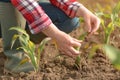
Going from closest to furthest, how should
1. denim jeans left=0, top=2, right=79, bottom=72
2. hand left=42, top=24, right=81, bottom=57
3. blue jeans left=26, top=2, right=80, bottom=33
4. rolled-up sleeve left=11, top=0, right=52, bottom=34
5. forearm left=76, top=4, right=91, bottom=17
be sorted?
1. hand left=42, top=24, right=81, bottom=57
2. rolled-up sleeve left=11, top=0, right=52, bottom=34
3. forearm left=76, top=4, right=91, bottom=17
4. denim jeans left=0, top=2, right=79, bottom=72
5. blue jeans left=26, top=2, right=80, bottom=33

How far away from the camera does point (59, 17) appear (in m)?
1.20

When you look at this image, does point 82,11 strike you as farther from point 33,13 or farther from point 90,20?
point 33,13

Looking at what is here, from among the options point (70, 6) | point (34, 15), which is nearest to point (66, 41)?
point (34, 15)

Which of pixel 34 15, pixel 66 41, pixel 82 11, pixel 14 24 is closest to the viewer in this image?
pixel 66 41

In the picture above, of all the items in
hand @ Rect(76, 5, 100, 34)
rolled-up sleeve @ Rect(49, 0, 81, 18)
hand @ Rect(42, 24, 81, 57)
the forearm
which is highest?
rolled-up sleeve @ Rect(49, 0, 81, 18)

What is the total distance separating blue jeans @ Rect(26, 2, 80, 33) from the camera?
3.88ft

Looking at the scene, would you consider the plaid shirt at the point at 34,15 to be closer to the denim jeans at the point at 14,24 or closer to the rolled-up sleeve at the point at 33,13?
the rolled-up sleeve at the point at 33,13

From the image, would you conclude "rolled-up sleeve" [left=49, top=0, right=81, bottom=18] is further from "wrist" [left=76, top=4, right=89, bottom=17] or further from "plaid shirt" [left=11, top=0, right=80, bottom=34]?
"plaid shirt" [left=11, top=0, right=80, bottom=34]

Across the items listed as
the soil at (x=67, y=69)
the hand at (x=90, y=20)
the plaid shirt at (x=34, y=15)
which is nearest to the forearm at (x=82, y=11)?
the hand at (x=90, y=20)

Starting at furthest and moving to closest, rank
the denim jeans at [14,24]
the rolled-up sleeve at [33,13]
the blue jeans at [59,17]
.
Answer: the blue jeans at [59,17] → the denim jeans at [14,24] → the rolled-up sleeve at [33,13]

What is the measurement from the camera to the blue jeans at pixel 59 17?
3.88 feet

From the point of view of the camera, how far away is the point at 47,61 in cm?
121

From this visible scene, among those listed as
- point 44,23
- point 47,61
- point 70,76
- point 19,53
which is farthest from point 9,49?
point 44,23

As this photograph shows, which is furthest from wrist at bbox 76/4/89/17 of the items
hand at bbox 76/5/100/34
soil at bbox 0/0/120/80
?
soil at bbox 0/0/120/80
